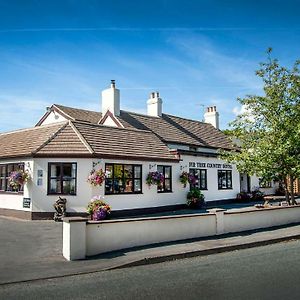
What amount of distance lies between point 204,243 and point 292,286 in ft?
15.8

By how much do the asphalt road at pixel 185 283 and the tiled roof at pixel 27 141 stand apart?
11298mm

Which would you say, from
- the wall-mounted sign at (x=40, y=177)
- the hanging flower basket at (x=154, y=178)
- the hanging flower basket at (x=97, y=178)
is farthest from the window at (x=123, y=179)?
the wall-mounted sign at (x=40, y=177)

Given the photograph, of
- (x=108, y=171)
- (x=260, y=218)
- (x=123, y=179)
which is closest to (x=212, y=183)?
(x=123, y=179)

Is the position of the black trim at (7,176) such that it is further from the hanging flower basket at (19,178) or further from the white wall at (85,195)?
the hanging flower basket at (19,178)

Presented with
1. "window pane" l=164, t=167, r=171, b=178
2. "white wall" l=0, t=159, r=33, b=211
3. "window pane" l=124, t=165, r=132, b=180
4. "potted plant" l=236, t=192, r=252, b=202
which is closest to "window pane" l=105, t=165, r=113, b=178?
"window pane" l=124, t=165, r=132, b=180

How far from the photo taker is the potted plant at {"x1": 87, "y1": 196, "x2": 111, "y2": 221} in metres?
16.6

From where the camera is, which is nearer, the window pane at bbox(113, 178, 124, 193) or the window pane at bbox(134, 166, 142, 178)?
the window pane at bbox(113, 178, 124, 193)

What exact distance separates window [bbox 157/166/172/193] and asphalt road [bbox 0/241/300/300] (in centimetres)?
1205

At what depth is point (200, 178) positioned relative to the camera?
80.4 feet

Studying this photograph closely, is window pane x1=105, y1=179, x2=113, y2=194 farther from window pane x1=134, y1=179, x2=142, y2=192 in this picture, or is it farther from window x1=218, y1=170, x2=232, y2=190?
window x1=218, y1=170, x2=232, y2=190

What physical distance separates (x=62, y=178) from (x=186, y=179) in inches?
315

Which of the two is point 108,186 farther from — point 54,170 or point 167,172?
point 167,172

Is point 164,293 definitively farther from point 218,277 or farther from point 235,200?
point 235,200

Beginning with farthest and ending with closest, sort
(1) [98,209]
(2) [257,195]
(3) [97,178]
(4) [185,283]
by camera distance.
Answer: (2) [257,195] → (3) [97,178] → (1) [98,209] → (4) [185,283]
